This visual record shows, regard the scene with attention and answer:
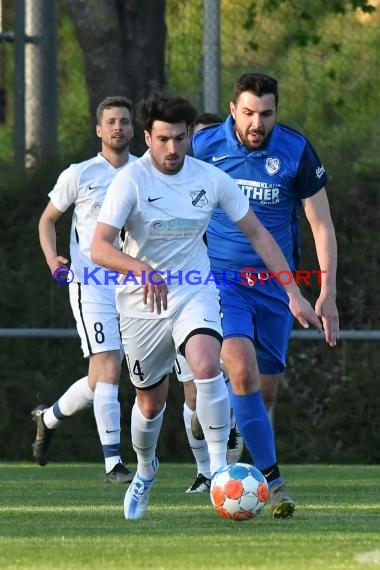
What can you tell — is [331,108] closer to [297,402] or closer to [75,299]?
[297,402]

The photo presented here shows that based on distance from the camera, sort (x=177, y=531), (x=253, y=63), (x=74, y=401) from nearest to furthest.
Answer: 1. (x=177, y=531)
2. (x=74, y=401)
3. (x=253, y=63)

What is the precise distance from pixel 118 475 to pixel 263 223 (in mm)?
2464

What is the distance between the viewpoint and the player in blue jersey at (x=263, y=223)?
750cm

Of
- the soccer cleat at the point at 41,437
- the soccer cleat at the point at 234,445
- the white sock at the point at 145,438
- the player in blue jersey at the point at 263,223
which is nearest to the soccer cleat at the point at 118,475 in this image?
the soccer cleat at the point at 234,445

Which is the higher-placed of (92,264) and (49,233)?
(49,233)

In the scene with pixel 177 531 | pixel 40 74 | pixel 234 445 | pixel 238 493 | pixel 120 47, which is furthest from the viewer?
pixel 40 74

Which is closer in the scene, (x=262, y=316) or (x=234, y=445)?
(x=262, y=316)

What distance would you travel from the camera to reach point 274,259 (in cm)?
702

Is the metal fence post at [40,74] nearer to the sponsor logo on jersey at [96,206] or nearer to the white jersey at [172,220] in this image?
the sponsor logo on jersey at [96,206]

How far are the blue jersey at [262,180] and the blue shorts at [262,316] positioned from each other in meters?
0.13

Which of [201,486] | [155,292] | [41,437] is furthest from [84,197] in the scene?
[155,292]

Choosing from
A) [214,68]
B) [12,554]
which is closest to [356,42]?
[214,68]

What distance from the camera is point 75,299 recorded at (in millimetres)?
10055

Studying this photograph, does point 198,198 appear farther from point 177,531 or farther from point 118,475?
point 118,475
